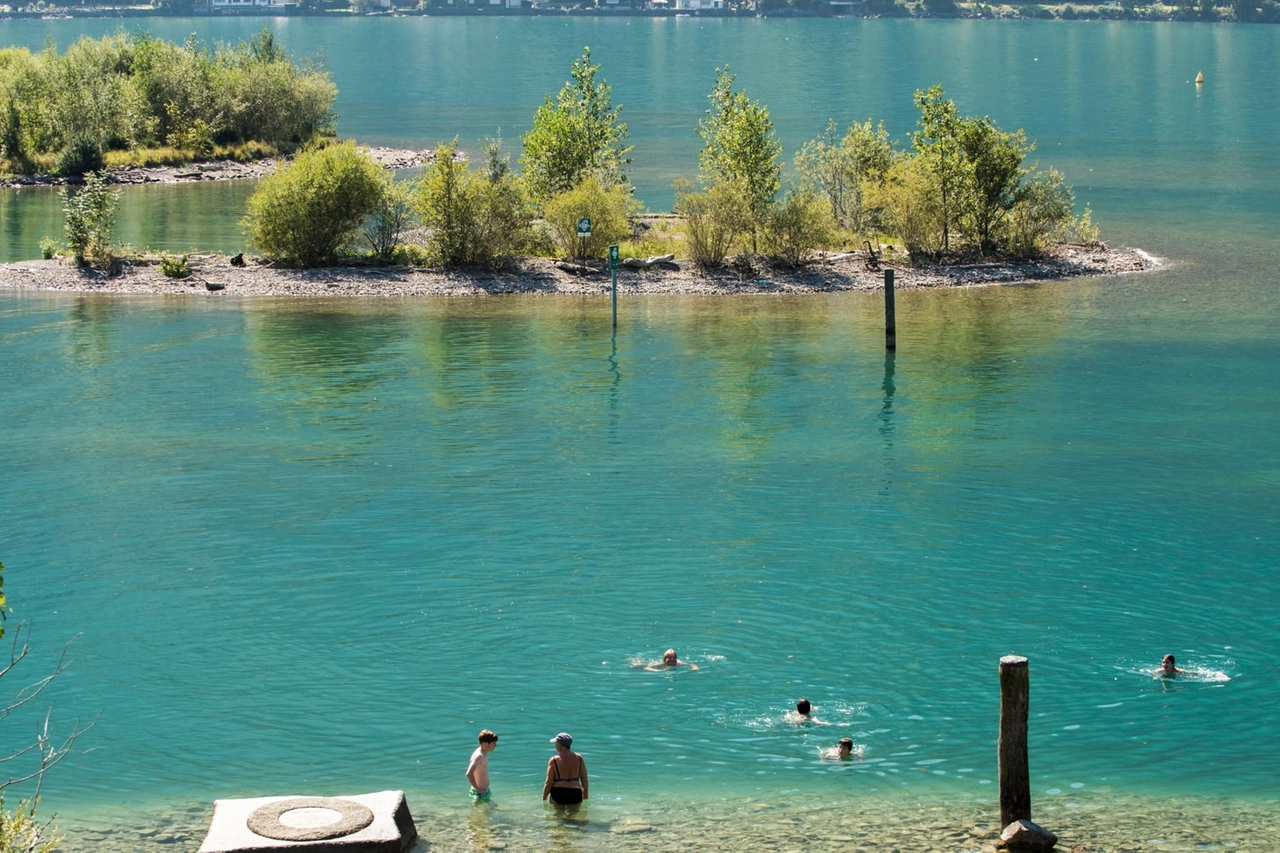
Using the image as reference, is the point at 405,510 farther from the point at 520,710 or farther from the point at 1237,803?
the point at 1237,803

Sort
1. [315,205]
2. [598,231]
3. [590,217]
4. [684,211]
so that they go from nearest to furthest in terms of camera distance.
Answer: [315,205] → [684,211] → [590,217] → [598,231]

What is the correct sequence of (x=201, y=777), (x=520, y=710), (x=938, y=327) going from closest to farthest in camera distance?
(x=201, y=777) → (x=520, y=710) → (x=938, y=327)

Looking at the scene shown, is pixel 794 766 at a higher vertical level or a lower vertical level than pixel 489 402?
lower

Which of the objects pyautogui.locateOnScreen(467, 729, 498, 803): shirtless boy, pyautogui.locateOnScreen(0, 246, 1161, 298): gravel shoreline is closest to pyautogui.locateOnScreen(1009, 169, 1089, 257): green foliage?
pyautogui.locateOnScreen(0, 246, 1161, 298): gravel shoreline

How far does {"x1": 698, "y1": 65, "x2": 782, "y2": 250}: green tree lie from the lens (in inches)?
2712


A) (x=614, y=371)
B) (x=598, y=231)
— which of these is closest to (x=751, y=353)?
(x=614, y=371)

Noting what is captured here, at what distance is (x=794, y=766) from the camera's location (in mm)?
25031

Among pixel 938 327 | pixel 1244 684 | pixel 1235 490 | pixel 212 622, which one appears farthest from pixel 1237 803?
pixel 938 327

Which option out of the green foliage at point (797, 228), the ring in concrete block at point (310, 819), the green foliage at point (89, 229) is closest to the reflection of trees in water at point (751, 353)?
the green foliage at point (797, 228)

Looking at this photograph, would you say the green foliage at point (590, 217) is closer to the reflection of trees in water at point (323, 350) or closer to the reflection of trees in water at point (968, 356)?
the reflection of trees in water at point (323, 350)

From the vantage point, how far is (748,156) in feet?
230

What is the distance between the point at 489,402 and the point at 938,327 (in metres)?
19.4

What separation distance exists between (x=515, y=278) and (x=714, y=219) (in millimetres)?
9401

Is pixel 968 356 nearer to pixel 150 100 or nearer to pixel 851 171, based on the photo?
pixel 851 171
